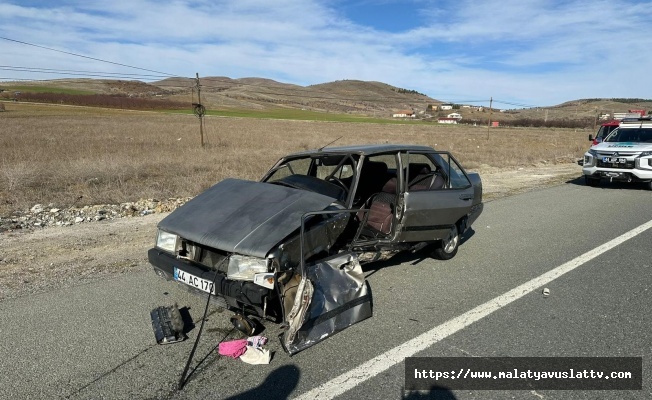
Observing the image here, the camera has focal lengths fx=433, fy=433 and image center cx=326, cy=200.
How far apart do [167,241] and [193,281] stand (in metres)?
0.60

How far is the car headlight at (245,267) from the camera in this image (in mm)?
3256

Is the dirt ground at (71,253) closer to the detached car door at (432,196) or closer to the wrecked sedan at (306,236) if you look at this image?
the wrecked sedan at (306,236)

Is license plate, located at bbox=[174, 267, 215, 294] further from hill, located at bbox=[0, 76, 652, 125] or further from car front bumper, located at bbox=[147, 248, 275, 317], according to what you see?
hill, located at bbox=[0, 76, 652, 125]

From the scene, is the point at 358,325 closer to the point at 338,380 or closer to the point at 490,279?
the point at 338,380

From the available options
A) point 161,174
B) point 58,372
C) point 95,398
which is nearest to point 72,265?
point 58,372

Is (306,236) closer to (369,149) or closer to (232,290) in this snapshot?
(232,290)

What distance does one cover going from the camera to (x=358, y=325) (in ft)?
12.0

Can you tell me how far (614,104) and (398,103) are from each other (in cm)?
8539

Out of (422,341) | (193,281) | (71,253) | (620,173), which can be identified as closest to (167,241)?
(193,281)

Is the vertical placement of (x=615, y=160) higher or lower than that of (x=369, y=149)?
lower

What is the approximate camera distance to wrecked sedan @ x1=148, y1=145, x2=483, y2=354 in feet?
10.6

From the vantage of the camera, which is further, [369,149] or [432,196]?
[432,196]

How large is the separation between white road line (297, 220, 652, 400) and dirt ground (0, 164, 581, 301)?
3.10 meters

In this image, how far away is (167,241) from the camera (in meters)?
3.89
